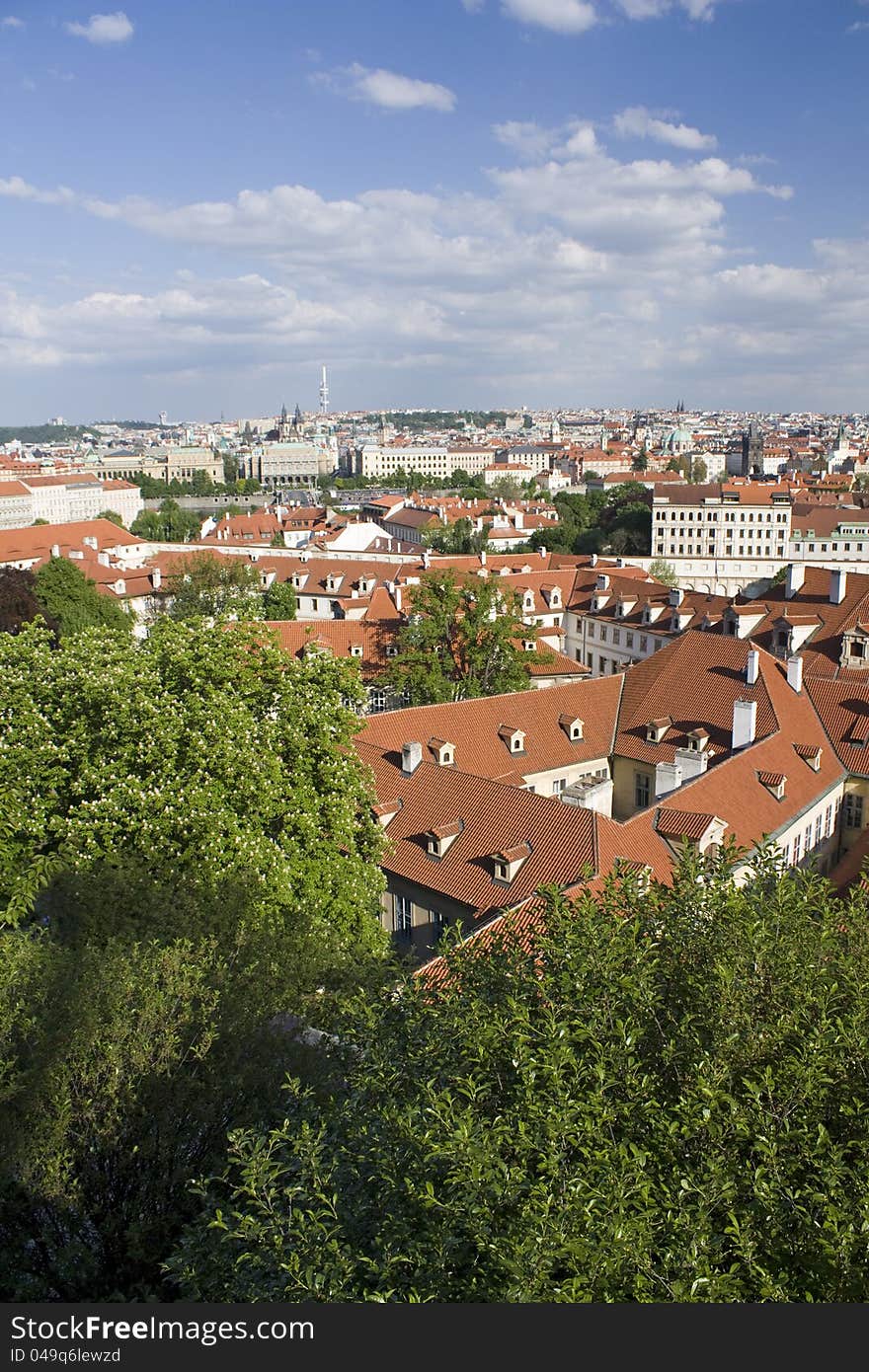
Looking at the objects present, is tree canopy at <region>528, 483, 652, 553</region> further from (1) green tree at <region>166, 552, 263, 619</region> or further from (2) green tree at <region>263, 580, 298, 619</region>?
(1) green tree at <region>166, 552, 263, 619</region>

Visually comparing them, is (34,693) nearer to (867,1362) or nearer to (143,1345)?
(143,1345)

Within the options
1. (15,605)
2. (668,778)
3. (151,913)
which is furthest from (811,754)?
(15,605)

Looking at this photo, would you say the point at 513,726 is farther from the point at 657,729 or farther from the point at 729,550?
the point at 729,550

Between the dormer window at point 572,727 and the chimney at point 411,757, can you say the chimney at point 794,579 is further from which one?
the chimney at point 411,757

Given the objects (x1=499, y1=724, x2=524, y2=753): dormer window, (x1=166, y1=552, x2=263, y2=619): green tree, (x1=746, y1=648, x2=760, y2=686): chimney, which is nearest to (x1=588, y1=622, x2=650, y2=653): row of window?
(x1=166, y1=552, x2=263, y2=619): green tree

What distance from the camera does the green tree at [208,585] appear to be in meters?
63.8

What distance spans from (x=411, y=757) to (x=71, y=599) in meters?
40.8

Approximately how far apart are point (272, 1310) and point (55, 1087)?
6062mm

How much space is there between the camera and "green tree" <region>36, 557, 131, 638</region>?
6103 centimetres

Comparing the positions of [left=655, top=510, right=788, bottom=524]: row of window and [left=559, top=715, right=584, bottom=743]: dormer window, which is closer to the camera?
[left=559, top=715, right=584, bottom=743]: dormer window

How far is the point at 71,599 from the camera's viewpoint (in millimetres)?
63812

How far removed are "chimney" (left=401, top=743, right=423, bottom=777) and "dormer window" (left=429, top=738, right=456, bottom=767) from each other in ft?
4.92

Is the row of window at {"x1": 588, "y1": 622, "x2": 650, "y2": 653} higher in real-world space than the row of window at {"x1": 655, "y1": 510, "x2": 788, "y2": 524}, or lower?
lower

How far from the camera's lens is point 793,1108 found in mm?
8930
